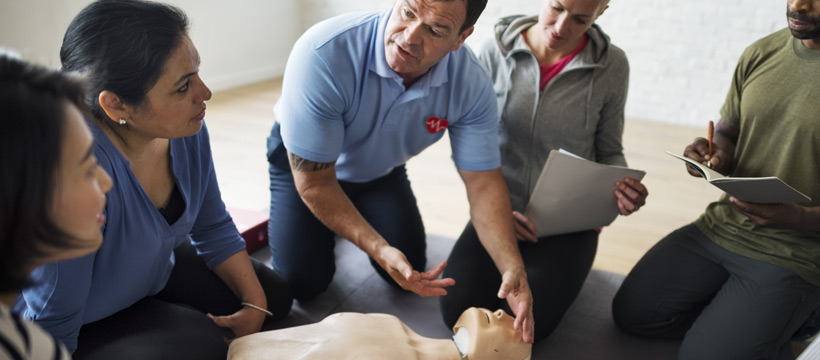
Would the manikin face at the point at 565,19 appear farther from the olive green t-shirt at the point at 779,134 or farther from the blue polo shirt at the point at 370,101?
the olive green t-shirt at the point at 779,134

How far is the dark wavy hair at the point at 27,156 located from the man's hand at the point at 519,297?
877 mm

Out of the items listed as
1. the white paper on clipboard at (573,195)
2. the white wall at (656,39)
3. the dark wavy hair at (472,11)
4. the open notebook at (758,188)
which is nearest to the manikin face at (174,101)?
the dark wavy hair at (472,11)

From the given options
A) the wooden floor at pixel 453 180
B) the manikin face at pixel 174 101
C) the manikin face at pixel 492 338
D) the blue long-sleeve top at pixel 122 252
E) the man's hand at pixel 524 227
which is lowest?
the wooden floor at pixel 453 180

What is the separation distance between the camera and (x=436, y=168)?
3143mm

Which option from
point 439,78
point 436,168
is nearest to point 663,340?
point 439,78

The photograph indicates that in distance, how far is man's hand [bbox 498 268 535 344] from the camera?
1298mm

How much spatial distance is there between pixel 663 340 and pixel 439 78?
3.29 feet

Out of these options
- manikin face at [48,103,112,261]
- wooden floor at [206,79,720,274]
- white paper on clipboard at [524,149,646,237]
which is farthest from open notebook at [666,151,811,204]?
manikin face at [48,103,112,261]

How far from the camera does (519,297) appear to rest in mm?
1425

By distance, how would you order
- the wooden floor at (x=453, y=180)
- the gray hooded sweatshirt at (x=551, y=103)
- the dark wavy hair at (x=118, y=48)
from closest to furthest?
the dark wavy hair at (x=118, y=48) < the gray hooded sweatshirt at (x=551, y=103) < the wooden floor at (x=453, y=180)

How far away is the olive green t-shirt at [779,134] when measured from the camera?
1.49 m

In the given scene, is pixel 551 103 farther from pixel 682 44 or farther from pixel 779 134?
pixel 682 44

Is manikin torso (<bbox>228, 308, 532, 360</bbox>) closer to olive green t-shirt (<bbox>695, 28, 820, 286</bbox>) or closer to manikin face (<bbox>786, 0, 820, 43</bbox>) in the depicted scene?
olive green t-shirt (<bbox>695, 28, 820, 286</bbox>)

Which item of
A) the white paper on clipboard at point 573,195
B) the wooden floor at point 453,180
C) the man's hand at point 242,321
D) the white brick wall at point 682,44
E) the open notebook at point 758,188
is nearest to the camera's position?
the open notebook at point 758,188
